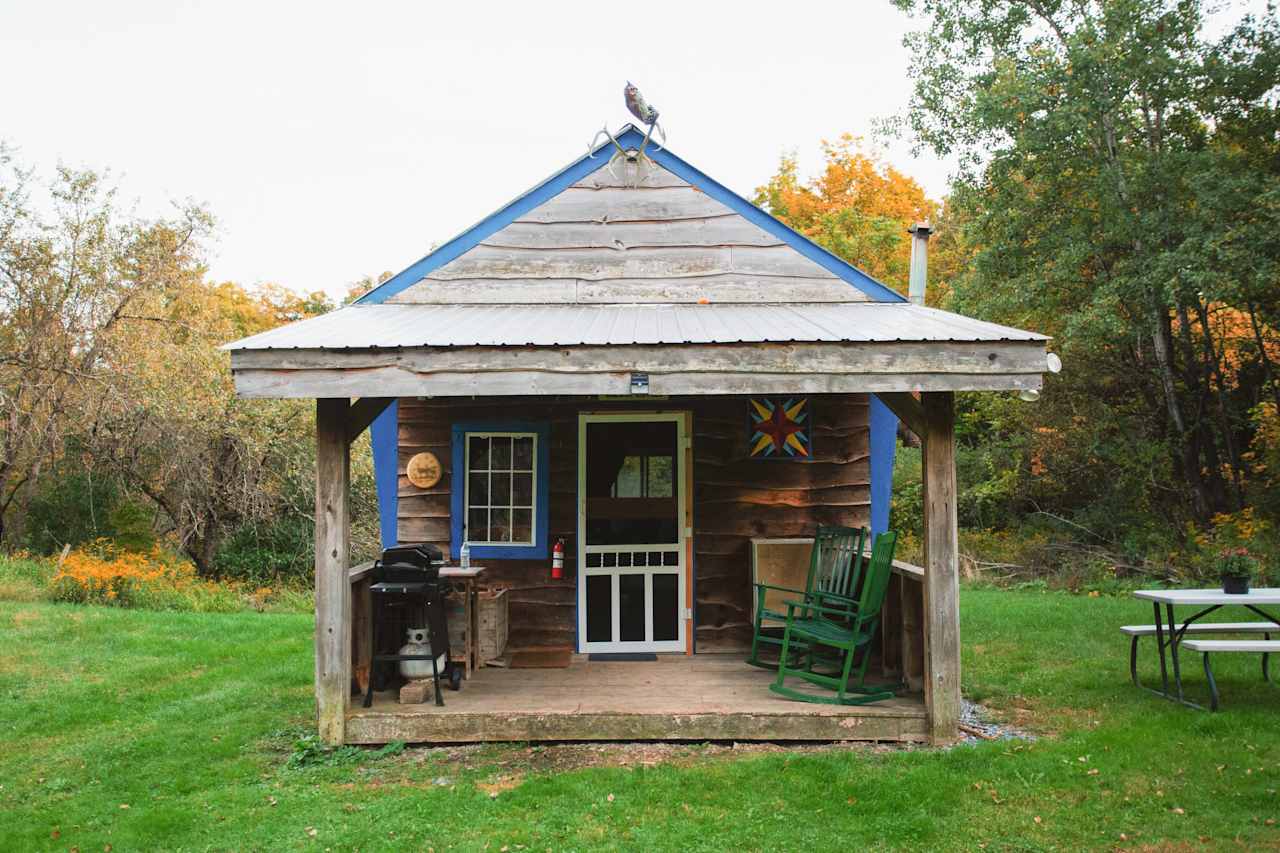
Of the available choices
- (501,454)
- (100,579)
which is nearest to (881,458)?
(501,454)

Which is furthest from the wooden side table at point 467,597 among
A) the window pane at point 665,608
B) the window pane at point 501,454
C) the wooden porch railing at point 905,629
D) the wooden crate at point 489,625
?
the wooden porch railing at point 905,629

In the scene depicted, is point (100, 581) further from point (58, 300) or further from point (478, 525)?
point (478, 525)

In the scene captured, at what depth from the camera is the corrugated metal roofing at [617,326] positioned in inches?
203

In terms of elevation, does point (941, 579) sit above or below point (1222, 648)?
above

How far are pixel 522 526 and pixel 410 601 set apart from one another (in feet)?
5.29

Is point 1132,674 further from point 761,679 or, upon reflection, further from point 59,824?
point 59,824

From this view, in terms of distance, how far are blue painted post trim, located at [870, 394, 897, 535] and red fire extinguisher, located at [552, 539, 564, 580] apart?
2405 mm

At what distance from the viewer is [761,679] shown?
6.55m

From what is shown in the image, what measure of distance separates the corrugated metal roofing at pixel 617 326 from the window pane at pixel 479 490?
1.35 m

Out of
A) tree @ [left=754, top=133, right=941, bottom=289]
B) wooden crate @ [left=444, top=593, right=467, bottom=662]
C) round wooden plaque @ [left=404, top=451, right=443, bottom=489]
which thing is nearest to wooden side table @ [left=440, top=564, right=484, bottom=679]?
wooden crate @ [left=444, top=593, right=467, bottom=662]

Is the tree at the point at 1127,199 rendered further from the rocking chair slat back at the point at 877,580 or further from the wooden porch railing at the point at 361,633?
the wooden porch railing at the point at 361,633

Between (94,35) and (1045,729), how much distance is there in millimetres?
19821

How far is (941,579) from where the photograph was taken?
545cm

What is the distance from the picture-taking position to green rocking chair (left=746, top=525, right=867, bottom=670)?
250 inches
